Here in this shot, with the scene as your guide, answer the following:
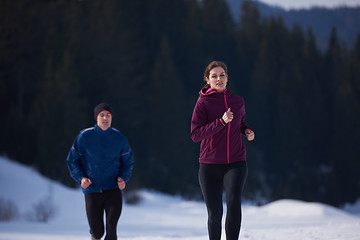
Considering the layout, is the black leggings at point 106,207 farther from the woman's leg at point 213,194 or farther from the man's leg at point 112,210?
the woman's leg at point 213,194

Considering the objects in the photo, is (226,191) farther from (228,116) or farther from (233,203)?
(228,116)

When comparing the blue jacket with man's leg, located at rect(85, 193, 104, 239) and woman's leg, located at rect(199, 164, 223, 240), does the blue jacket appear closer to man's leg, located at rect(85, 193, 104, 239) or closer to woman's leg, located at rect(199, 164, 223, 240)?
man's leg, located at rect(85, 193, 104, 239)

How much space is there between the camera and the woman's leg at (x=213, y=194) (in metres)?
3.65

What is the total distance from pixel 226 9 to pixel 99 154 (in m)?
40.8

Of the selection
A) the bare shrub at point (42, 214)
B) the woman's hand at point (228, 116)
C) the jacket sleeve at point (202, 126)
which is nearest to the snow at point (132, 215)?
the bare shrub at point (42, 214)

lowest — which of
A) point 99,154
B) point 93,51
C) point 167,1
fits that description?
point 99,154

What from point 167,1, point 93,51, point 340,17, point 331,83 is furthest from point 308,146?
point 340,17

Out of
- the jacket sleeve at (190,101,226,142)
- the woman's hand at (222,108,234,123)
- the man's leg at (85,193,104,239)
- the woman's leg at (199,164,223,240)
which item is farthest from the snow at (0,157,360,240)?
the woman's hand at (222,108,234,123)

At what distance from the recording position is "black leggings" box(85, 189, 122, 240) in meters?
3.91

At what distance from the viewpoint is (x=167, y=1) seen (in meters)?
38.2

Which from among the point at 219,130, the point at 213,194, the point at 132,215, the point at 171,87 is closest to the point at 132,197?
the point at 132,215

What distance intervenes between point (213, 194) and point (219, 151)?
1.10ft

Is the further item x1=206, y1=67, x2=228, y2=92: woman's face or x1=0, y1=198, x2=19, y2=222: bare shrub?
x1=0, y1=198, x2=19, y2=222: bare shrub

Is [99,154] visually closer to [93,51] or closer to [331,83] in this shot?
[93,51]
